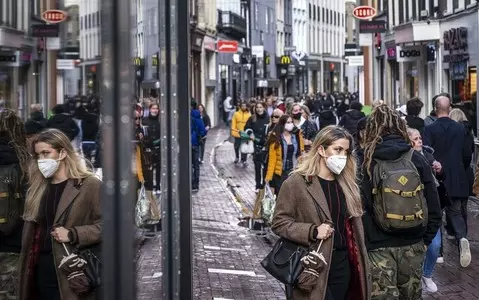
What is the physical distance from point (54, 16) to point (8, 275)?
110 centimetres

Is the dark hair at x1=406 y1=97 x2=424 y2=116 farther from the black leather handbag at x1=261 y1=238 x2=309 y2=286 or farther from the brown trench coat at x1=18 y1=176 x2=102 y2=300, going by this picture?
the brown trench coat at x1=18 y1=176 x2=102 y2=300

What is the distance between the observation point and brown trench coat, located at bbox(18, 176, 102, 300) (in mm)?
3455

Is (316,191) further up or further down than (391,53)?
further down

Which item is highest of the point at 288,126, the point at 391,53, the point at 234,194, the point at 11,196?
the point at 391,53

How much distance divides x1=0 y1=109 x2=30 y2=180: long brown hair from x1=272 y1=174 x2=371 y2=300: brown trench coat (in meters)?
2.75

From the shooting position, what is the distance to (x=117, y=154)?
7.65 feet

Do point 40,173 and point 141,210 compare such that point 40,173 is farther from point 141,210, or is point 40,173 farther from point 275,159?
point 275,159

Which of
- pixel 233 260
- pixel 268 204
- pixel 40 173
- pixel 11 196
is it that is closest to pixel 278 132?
pixel 268 204

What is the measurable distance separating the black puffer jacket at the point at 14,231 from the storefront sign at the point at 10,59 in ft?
2.40

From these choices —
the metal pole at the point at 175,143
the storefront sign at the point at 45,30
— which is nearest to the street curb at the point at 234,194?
the metal pole at the point at 175,143

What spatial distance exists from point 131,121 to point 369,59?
4698cm

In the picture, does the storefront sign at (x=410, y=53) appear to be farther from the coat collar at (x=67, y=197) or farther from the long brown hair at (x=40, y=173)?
the long brown hair at (x=40, y=173)

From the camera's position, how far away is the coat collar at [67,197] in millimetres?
4166

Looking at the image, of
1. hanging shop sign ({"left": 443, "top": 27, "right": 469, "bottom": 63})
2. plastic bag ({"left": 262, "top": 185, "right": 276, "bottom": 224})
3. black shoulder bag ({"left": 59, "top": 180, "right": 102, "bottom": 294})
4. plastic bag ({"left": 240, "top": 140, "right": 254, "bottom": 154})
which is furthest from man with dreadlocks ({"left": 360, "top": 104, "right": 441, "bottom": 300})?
hanging shop sign ({"left": 443, "top": 27, "right": 469, "bottom": 63})
